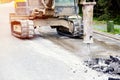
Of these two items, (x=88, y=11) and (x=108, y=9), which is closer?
(x=88, y=11)

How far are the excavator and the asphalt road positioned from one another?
2.00ft

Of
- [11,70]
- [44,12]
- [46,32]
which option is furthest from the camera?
[46,32]

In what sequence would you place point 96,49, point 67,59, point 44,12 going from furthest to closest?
point 44,12 < point 96,49 < point 67,59

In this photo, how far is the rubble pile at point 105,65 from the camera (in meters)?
10.8

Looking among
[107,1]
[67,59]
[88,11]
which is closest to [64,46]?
Result: [67,59]

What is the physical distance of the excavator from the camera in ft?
59.6

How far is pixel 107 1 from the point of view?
2809 centimetres

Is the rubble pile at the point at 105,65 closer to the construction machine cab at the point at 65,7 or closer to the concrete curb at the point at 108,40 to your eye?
the concrete curb at the point at 108,40

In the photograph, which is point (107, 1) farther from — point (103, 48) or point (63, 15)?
point (103, 48)

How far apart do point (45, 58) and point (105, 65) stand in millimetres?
2405

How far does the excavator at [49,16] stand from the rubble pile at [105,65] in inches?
240

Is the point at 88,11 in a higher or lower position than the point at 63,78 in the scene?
higher

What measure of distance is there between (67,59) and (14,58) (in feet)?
5.87

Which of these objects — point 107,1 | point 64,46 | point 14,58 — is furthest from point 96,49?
point 107,1
